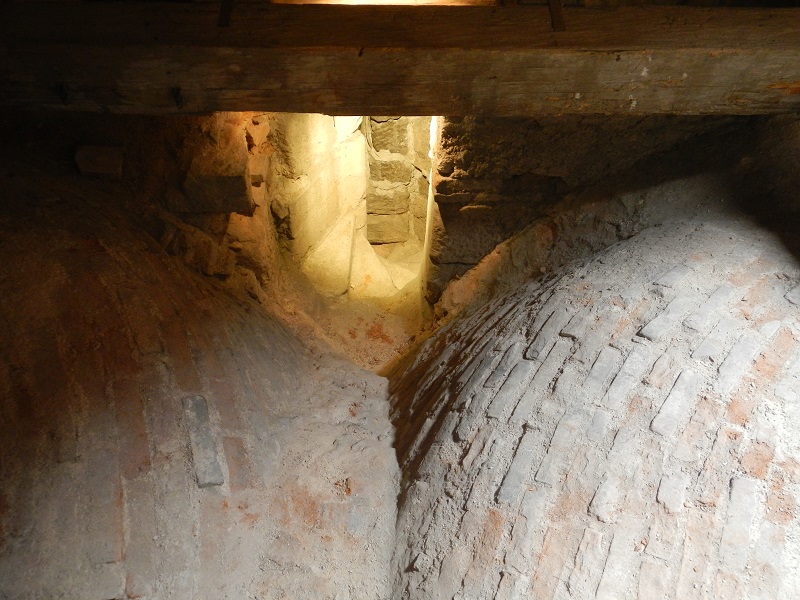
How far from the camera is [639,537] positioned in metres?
1.84

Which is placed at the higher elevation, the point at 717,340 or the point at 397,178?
the point at 397,178

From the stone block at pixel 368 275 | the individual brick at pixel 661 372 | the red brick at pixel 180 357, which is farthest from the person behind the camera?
the stone block at pixel 368 275

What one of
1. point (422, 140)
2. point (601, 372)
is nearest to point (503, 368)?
point (601, 372)

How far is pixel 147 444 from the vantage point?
91.0 inches

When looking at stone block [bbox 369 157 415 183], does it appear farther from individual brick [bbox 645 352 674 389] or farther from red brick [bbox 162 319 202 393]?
individual brick [bbox 645 352 674 389]

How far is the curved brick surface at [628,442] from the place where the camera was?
1778mm

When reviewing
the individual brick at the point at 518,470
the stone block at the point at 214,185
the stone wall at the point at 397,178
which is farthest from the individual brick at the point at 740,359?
the stone wall at the point at 397,178

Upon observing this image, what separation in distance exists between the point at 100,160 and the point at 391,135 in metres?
3.69

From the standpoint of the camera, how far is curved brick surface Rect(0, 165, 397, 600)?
2.02 m

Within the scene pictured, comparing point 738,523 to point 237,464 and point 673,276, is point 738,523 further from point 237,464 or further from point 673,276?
point 237,464

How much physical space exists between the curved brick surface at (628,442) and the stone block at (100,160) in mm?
2298

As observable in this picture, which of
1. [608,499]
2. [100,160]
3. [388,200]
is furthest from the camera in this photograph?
[388,200]

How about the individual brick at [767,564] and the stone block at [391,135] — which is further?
the stone block at [391,135]

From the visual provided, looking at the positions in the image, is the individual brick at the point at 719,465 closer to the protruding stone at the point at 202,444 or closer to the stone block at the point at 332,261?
the protruding stone at the point at 202,444
